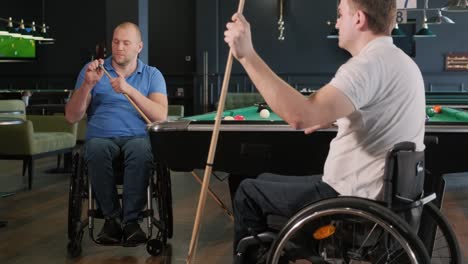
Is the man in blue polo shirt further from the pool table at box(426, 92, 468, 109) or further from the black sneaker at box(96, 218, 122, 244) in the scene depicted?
the pool table at box(426, 92, 468, 109)

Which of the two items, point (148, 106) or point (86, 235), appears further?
point (86, 235)

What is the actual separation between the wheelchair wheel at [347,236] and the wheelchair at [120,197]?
50.0 inches

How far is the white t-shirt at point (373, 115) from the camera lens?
185cm

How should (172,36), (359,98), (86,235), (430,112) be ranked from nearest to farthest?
1. (359,98)
2. (86,235)
3. (430,112)
4. (172,36)

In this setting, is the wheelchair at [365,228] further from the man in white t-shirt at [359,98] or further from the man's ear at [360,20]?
the man's ear at [360,20]

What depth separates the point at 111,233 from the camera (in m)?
3.23

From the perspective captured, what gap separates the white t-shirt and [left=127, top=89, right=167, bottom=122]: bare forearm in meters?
1.46

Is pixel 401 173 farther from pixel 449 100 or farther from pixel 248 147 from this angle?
pixel 449 100

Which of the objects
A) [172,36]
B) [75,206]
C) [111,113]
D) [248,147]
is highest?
[172,36]

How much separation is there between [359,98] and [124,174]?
5.65ft

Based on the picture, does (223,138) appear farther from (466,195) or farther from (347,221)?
(466,195)

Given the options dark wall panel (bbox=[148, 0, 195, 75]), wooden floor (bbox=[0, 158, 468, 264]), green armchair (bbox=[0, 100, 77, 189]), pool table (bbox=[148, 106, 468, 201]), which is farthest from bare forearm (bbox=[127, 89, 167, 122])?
dark wall panel (bbox=[148, 0, 195, 75])

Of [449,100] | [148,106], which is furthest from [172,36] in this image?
[148,106]

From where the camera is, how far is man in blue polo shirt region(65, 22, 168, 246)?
3215 millimetres
